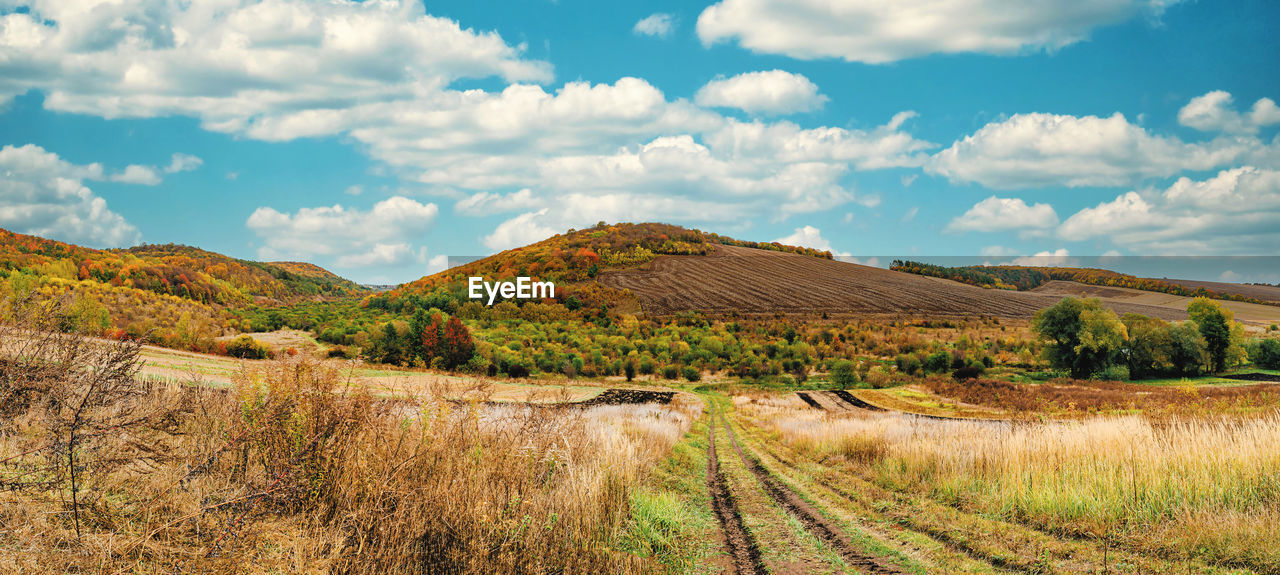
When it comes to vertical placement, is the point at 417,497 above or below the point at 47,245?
below

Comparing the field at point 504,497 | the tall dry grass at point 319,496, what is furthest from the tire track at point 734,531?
the tall dry grass at point 319,496

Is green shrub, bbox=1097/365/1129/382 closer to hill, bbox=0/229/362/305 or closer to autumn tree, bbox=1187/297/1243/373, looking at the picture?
autumn tree, bbox=1187/297/1243/373

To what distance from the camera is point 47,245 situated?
73188mm

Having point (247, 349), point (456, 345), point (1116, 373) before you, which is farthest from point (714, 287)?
point (247, 349)

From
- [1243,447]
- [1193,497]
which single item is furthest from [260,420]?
[1243,447]

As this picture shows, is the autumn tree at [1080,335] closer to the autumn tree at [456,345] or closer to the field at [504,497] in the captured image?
the field at [504,497]

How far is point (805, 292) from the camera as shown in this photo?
88.1 metres

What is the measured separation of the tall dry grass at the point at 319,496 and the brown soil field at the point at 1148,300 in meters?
101

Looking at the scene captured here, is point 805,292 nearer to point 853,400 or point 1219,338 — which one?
point 1219,338

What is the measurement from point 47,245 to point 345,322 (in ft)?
123

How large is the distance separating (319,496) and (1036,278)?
156171 mm

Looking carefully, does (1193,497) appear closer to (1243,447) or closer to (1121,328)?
(1243,447)

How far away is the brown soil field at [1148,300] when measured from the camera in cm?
8686

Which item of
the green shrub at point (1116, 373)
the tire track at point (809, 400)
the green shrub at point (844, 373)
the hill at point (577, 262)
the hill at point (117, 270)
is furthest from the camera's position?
the hill at point (577, 262)
